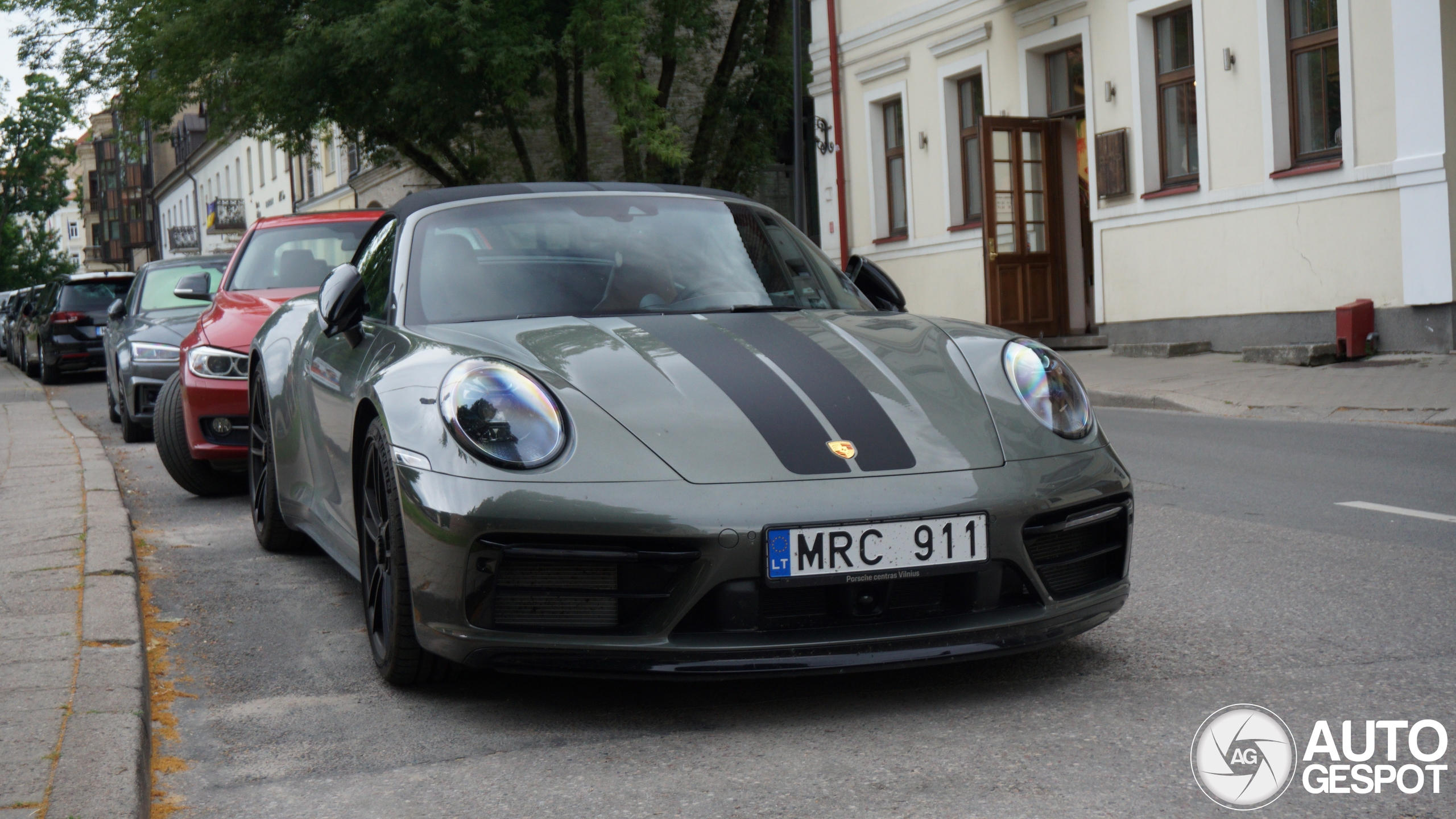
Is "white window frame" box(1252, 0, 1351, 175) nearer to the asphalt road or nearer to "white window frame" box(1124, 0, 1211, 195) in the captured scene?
"white window frame" box(1124, 0, 1211, 195)

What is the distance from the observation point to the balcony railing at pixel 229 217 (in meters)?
59.6

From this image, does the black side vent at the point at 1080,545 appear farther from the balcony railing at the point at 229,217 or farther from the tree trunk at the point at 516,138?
the balcony railing at the point at 229,217

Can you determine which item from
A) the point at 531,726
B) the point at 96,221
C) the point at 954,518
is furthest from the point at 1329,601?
the point at 96,221

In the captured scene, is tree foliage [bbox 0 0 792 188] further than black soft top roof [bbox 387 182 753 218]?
Yes

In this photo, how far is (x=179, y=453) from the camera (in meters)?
7.75

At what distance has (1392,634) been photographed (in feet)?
13.0

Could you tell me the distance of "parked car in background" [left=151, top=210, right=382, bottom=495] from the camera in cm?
748

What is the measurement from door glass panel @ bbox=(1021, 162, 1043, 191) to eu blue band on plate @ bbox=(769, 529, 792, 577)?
15308 mm

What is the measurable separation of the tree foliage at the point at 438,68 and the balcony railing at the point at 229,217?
113ft

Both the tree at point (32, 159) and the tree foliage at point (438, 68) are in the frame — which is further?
the tree at point (32, 159)

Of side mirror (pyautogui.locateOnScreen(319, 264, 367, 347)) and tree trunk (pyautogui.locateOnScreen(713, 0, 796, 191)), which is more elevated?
tree trunk (pyautogui.locateOnScreen(713, 0, 796, 191))

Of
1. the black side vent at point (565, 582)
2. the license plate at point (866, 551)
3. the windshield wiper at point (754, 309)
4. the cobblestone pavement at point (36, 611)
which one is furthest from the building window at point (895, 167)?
the black side vent at point (565, 582)

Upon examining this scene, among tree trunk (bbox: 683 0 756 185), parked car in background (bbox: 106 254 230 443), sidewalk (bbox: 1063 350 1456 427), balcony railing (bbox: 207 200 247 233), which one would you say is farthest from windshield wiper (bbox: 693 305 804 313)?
balcony railing (bbox: 207 200 247 233)

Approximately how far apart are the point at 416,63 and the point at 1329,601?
18.6 metres
